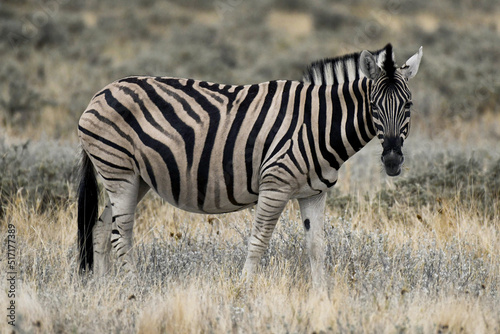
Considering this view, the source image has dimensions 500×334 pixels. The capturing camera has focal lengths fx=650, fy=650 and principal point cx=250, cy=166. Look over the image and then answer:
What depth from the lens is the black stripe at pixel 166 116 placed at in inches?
214

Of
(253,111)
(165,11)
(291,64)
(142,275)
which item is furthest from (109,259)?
(165,11)

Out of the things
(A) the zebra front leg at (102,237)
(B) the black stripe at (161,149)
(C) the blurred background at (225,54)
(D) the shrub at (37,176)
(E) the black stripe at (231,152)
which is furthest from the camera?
(C) the blurred background at (225,54)

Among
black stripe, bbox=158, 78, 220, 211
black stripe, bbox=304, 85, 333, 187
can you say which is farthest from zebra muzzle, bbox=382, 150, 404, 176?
black stripe, bbox=158, 78, 220, 211

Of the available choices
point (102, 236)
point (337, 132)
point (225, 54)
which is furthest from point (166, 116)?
point (225, 54)

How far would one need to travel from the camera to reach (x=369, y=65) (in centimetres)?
507

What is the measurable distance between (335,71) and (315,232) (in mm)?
1384

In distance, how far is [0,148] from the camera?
9.05 m

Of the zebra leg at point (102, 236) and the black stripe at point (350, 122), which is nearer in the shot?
the black stripe at point (350, 122)

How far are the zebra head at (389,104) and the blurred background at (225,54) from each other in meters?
3.71

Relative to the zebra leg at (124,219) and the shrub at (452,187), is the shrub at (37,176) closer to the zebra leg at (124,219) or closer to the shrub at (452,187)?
the zebra leg at (124,219)

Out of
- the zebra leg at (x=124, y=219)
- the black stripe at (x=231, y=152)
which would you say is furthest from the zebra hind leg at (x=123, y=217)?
the black stripe at (x=231, y=152)

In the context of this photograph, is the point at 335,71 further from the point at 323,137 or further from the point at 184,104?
the point at 184,104

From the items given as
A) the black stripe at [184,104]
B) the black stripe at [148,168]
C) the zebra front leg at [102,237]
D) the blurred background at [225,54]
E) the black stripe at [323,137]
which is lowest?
the zebra front leg at [102,237]

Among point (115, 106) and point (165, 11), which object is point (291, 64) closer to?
point (165, 11)
